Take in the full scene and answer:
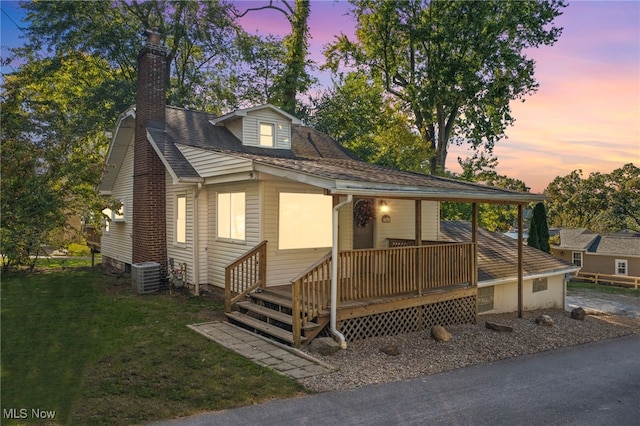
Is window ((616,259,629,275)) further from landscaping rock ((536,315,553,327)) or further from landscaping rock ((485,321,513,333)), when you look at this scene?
landscaping rock ((485,321,513,333))

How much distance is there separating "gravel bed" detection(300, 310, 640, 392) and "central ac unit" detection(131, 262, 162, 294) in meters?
6.82

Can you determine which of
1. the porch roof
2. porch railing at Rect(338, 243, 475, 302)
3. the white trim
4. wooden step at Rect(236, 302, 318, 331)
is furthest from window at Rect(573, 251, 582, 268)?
wooden step at Rect(236, 302, 318, 331)

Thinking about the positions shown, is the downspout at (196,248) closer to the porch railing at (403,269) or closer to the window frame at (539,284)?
the porch railing at (403,269)

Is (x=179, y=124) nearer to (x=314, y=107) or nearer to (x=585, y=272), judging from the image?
(x=314, y=107)

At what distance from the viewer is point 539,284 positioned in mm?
14453

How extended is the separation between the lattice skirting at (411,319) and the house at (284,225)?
3cm

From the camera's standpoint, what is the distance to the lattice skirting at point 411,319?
814 centimetres

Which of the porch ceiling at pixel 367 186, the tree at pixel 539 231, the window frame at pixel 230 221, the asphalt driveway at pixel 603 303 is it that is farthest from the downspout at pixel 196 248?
the tree at pixel 539 231

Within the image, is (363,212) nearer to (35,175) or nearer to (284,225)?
(284,225)

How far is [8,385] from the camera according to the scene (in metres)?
5.45

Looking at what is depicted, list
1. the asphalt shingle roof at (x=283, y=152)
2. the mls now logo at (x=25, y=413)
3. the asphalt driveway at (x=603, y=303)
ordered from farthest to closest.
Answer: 1. the asphalt driveway at (x=603, y=303)
2. the asphalt shingle roof at (x=283, y=152)
3. the mls now logo at (x=25, y=413)

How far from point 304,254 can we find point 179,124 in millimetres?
6784

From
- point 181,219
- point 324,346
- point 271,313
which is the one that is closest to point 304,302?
point 324,346

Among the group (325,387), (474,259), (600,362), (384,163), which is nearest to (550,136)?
(384,163)
